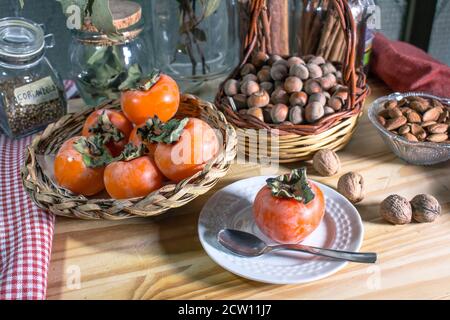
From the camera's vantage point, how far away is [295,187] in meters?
0.59

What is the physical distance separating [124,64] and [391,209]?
0.53 m

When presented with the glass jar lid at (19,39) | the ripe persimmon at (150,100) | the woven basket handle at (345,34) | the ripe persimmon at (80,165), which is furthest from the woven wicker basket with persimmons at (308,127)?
the glass jar lid at (19,39)

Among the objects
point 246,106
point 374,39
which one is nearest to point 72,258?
point 246,106

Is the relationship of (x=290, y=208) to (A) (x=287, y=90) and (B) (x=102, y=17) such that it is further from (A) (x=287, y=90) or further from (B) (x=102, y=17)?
(B) (x=102, y=17)

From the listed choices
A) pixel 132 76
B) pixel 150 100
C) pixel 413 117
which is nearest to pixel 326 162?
pixel 413 117

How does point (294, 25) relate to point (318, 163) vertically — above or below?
above

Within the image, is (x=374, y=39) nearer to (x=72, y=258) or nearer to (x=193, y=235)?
(x=193, y=235)

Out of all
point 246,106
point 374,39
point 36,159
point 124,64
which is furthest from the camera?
point 374,39

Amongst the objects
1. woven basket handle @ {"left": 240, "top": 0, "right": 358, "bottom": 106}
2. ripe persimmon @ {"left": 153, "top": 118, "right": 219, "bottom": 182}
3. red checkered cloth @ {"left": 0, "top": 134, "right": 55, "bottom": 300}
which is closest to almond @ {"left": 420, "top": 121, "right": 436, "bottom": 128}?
woven basket handle @ {"left": 240, "top": 0, "right": 358, "bottom": 106}

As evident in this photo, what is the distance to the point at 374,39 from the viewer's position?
1.05m

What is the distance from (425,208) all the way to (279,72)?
319 mm

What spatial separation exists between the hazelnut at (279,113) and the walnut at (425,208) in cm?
22

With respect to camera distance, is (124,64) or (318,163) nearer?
(318,163)
